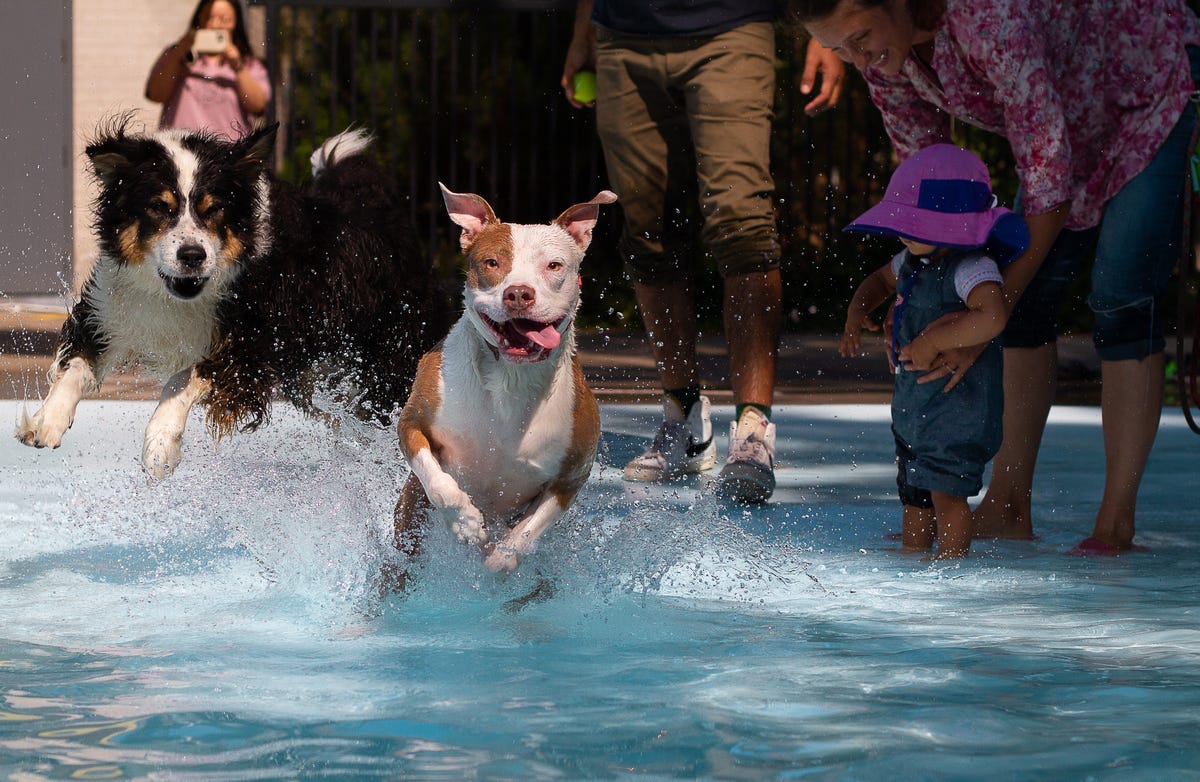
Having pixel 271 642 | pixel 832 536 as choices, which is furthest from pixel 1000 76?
pixel 271 642

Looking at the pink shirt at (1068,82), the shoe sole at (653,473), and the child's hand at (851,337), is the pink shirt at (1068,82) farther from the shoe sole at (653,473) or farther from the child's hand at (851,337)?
the shoe sole at (653,473)

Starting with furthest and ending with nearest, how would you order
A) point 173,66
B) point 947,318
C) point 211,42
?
1. point 173,66
2. point 211,42
3. point 947,318

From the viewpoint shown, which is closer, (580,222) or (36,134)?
(580,222)

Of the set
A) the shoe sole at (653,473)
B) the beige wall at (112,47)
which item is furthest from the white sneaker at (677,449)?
the beige wall at (112,47)

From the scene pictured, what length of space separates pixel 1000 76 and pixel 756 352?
5.35 feet

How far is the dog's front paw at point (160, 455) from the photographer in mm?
4707

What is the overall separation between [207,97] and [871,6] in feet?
19.0

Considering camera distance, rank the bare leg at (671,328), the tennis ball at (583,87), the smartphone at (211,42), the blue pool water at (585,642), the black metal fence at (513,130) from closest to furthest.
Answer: the blue pool water at (585,642) < the bare leg at (671,328) < the tennis ball at (583,87) < the smartphone at (211,42) < the black metal fence at (513,130)

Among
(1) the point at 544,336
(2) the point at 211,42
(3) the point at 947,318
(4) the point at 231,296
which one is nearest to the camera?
(1) the point at 544,336

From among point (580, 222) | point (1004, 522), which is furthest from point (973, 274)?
point (580, 222)

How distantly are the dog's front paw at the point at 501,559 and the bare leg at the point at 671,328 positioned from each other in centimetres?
216

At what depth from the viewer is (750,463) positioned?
5074 millimetres

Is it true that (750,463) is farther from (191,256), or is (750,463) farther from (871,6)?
(191,256)

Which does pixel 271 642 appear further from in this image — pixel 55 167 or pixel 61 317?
pixel 55 167
